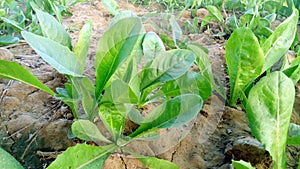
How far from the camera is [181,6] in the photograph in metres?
2.29

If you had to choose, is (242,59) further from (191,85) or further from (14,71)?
(14,71)

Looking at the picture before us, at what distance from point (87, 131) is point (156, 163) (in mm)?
183

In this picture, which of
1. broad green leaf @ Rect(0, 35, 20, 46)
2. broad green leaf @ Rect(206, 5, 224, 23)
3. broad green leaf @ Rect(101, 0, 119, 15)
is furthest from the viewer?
broad green leaf @ Rect(206, 5, 224, 23)

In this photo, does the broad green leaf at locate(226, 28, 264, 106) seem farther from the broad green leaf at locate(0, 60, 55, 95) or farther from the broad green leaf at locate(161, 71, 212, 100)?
the broad green leaf at locate(0, 60, 55, 95)

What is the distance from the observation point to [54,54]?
86 cm

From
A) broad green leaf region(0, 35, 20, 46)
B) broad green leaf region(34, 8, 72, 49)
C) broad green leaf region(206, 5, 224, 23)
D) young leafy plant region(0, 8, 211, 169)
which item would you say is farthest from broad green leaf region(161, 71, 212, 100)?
broad green leaf region(206, 5, 224, 23)

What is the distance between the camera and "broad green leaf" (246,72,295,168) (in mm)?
845

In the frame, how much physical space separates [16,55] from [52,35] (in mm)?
471

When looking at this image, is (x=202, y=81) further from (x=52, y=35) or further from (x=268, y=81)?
(x=52, y=35)

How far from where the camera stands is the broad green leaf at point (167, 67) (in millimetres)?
943

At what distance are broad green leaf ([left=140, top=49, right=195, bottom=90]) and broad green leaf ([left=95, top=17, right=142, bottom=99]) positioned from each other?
0.36 feet

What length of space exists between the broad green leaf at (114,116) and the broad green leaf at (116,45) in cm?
7

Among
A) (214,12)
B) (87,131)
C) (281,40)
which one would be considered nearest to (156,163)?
(87,131)

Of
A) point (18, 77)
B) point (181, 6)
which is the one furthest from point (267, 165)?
point (181, 6)
